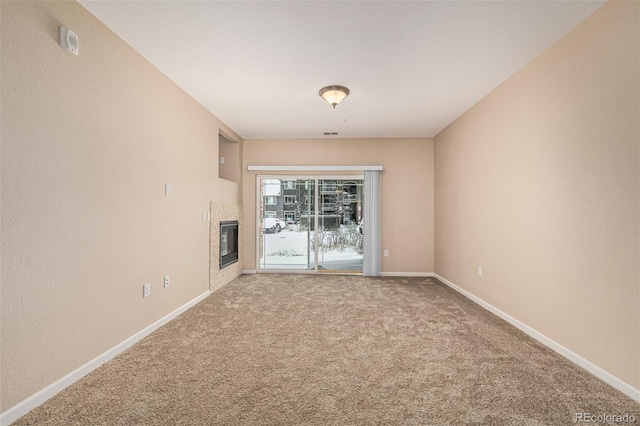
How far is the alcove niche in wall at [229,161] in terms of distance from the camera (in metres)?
5.44

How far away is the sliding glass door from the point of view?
18.7ft

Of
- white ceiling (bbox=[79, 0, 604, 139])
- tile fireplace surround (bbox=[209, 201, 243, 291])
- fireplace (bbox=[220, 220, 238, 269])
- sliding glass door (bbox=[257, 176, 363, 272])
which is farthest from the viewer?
sliding glass door (bbox=[257, 176, 363, 272])

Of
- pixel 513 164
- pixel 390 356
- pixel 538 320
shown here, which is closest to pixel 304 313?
pixel 390 356

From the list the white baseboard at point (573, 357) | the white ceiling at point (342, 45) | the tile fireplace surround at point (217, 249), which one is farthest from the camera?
the tile fireplace surround at point (217, 249)

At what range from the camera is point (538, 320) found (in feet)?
8.70

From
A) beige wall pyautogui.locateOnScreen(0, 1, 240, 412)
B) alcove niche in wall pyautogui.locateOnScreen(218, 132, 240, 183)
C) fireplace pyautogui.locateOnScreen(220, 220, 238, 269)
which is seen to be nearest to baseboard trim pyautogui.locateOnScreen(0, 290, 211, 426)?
beige wall pyautogui.locateOnScreen(0, 1, 240, 412)

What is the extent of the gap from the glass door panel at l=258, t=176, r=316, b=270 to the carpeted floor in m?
2.47

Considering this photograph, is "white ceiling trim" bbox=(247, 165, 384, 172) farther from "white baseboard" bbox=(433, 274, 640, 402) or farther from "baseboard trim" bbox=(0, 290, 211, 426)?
"baseboard trim" bbox=(0, 290, 211, 426)

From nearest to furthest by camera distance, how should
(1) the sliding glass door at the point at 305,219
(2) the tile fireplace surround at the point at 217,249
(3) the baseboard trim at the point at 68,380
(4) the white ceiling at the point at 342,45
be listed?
(3) the baseboard trim at the point at 68,380
(4) the white ceiling at the point at 342,45
(2) the tile fireplace surround at the point at 217,249
(1) the sliding glass door at the point at 305,219

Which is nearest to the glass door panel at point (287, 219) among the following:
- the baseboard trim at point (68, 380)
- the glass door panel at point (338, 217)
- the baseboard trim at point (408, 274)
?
the glass door panel at point (338, 217)

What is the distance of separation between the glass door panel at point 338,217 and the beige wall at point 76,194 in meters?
2.97

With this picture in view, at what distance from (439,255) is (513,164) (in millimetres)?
2476

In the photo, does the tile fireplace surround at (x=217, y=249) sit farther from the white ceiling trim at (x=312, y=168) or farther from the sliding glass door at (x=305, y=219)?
the white ceiling trim at (x=312, y=168)

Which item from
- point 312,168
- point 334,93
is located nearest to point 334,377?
point 334,93
